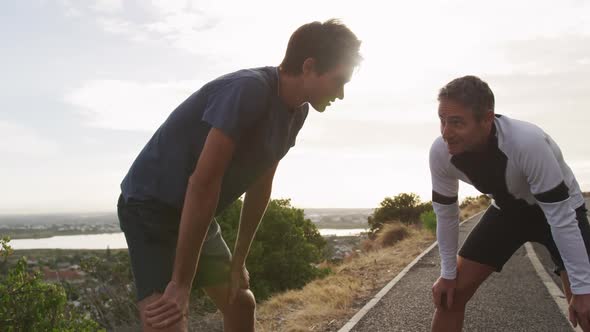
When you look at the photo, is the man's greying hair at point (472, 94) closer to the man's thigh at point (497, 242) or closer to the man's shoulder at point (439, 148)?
the man's shoulder at point (439, 148)

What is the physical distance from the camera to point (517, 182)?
317cm

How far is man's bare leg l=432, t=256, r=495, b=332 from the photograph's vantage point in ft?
11.2

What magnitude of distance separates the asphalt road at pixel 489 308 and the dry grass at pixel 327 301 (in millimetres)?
407

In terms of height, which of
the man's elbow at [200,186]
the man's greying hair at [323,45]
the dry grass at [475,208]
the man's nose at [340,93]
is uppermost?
the man's greying hair at [323,45]

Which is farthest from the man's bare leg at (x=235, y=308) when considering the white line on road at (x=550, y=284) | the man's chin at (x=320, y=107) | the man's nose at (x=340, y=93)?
the white line on road at (x=550, y=284)

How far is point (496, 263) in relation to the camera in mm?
3422

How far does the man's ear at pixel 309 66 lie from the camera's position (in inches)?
94.0

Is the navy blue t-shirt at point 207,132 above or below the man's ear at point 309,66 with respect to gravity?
below

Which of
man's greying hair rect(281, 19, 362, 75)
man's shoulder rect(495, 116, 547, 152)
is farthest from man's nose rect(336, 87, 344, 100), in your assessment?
man's shoulder rect(495, 116, 547, 152)

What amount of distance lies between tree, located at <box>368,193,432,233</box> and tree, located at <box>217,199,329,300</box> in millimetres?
10003

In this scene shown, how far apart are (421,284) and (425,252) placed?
13.6ft

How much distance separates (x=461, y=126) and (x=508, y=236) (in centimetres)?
83

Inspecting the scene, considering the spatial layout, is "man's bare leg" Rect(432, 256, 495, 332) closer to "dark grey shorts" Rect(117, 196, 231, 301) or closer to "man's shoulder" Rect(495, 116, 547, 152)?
"man's shoulder" Rect(495, 116, 547, 152)

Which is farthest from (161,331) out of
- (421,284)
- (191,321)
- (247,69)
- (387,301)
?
(421,284)
